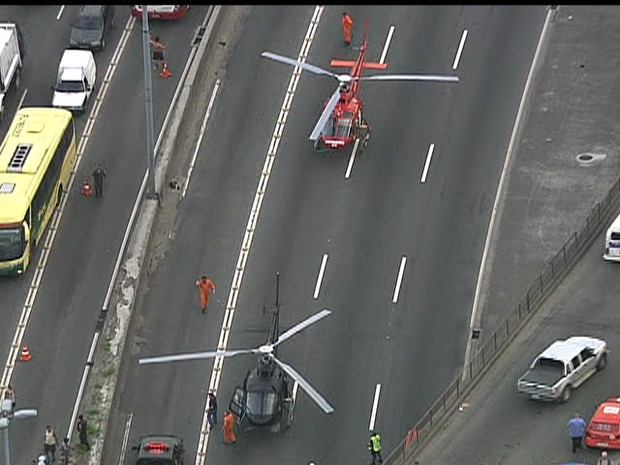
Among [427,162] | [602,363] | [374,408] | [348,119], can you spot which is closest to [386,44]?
[348,119]

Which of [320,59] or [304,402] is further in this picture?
[320,59]

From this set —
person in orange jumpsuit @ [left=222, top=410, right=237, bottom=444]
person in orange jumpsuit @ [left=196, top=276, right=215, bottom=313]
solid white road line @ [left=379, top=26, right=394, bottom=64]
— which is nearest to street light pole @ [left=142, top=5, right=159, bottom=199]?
person in orange jumpsuit @ [left=196, top=276, right=215, bottom=313]

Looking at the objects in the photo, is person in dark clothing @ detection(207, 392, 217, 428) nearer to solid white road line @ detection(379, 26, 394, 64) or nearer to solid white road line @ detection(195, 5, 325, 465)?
solid white road line @ detection(195, 5, 325, 465)

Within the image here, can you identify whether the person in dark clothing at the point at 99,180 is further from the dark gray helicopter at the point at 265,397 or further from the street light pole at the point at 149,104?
the dark gray helicopter at the point at 265,397

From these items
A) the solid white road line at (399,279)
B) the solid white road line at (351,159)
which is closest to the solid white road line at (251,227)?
the solid white road line at (351,159)

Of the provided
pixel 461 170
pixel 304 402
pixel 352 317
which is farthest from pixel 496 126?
pixel 304 402

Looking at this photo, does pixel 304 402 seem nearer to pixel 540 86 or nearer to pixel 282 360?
pixel 282 360
